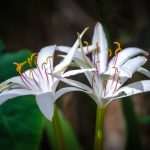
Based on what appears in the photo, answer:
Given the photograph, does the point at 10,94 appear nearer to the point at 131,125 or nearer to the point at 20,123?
the point at 20,123

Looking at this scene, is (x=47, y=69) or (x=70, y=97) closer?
(x=47, y=69)

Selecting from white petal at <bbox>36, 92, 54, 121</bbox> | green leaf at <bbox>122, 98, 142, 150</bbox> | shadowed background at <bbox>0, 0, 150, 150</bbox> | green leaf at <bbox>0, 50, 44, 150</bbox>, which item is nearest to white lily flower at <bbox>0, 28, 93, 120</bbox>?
white petal at <bbox>36, 92, 54, 121</bbox>

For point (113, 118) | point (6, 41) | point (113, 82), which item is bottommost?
point (113, 118)

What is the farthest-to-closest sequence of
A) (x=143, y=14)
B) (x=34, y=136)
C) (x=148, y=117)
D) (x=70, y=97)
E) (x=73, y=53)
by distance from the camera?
(x=143, y=14), (x=70, y=97), (x=148, y=117), (x=34, y=136), (x=73, y=53)

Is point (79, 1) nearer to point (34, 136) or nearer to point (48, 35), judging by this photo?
point (48, 35)

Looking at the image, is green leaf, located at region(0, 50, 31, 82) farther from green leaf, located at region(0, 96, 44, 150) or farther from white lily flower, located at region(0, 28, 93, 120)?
white lily flower, located at region(0, 28, 93, 120)

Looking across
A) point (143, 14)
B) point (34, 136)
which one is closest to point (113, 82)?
point (34, 136)

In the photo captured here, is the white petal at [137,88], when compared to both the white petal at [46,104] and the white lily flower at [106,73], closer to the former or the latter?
the white lily flower at [106,73]
